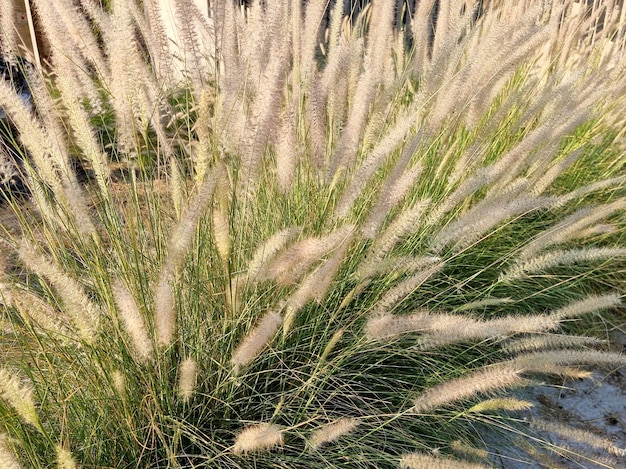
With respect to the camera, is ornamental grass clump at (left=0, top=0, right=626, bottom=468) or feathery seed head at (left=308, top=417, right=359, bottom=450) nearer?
feathery seed head at (left=308, top=417, right=359, bottom=450)

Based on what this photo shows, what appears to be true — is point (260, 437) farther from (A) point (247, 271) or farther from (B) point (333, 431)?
(A) point (247, 271)

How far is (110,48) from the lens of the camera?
1.60 metres

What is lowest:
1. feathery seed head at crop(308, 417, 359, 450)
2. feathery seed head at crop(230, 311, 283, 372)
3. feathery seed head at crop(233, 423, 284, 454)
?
feathery seed head at crop(308, 417, 359, 450)

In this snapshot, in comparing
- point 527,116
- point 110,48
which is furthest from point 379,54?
point 110,48

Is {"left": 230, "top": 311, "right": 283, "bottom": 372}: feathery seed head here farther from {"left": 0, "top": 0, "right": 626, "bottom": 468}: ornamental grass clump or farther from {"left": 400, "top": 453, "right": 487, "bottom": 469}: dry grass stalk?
{"left": 400, "top": 453, "right": 487, "bottom": 469}: dry grass stalk

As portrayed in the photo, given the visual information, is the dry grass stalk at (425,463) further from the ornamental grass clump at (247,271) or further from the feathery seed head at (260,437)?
the feathery seed head at (260,437)

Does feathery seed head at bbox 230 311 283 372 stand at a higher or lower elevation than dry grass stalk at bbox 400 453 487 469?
higher

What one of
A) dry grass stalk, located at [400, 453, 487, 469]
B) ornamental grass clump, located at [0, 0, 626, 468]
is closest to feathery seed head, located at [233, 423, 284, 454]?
ornamental grass clump, located at [0, 0, 626, 468]

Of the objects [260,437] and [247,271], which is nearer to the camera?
[260,437]

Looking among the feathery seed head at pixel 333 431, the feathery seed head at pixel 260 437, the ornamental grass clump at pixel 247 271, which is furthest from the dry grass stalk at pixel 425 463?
the feathery seed head at pixel 260 437

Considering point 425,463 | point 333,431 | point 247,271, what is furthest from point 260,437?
point 247,271

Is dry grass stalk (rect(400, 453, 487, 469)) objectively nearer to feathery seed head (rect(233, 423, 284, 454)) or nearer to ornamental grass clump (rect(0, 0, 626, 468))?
ornamental grass clump (rect(0, 0, 626, 468))

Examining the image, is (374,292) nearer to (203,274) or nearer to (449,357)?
(449,357)

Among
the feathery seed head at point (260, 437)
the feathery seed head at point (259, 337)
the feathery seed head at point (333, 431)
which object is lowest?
the feathery seed head at point (333, 431)
